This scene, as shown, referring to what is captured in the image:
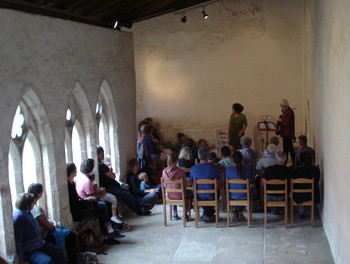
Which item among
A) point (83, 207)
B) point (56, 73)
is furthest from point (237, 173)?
point (56, 73)

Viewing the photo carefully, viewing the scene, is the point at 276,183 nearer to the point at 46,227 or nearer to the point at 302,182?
the point at 302,182

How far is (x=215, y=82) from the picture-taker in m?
12.9

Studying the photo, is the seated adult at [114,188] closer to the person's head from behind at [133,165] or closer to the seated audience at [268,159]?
the person's head from behind at [133,165]

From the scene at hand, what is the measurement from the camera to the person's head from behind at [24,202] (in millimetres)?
5562

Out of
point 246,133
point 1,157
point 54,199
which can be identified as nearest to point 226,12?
Answer: point 246,133

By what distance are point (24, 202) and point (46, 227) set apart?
27.4 inches

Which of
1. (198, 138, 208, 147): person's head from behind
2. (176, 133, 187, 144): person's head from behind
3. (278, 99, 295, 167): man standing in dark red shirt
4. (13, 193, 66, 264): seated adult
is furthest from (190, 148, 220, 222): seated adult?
(176, 133, 187, 144): person's head from behind

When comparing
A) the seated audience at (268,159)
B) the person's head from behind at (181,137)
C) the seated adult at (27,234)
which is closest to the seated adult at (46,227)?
the seated adult at (27,234)

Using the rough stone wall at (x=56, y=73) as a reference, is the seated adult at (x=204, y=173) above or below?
below

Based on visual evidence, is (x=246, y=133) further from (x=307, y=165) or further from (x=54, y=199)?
(x=54, y=199)

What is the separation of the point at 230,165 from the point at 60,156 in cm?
302

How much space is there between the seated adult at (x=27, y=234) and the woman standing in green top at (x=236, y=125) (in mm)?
6469

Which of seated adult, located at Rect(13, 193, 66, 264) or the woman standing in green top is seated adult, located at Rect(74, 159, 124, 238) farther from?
the woman standing in green top

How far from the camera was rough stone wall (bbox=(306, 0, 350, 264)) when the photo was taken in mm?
5277
